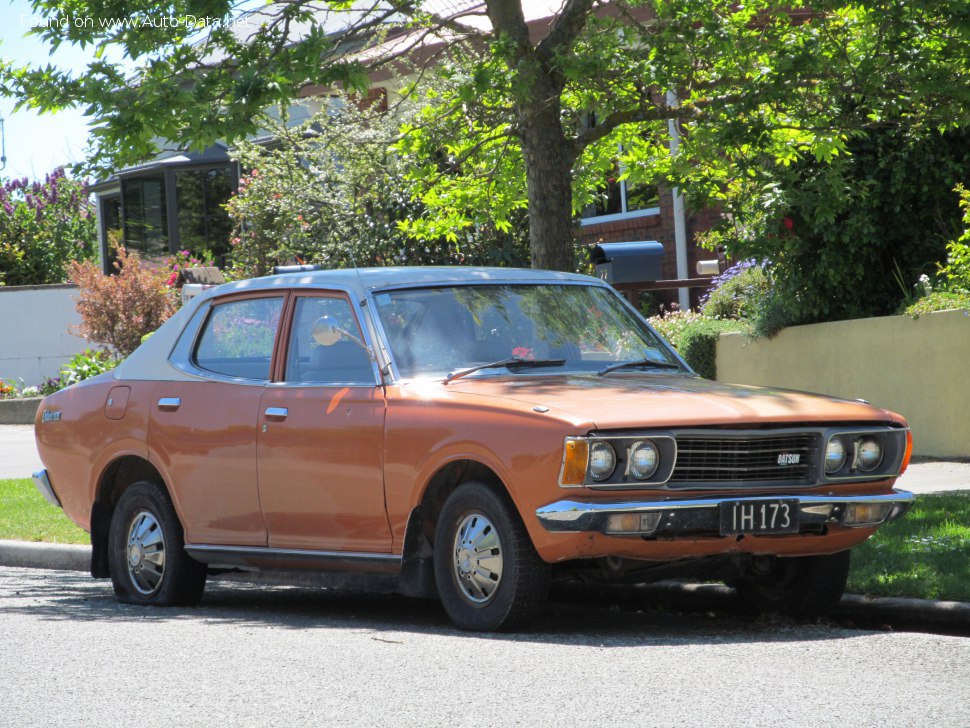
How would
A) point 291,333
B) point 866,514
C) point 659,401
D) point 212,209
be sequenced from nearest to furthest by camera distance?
point 659,401 < point 866,514 < point 291,333 < point 212,209

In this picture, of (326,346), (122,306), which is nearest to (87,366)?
(122,306)

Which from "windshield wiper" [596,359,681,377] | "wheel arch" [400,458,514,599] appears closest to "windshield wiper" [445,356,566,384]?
"windshield wiper" [596,359,681,377]

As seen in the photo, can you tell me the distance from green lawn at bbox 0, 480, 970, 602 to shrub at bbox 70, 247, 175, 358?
1218cm

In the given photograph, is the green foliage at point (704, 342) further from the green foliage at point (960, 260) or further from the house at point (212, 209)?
the house at point (212, 209)

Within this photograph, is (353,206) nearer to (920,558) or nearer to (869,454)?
(920,558)

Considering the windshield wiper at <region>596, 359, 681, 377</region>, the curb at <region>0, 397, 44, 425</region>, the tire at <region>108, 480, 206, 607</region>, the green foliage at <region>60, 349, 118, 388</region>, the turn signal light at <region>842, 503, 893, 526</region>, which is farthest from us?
the curb at <region>0, 397, 44, 425</region>

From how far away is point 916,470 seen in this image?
1280 cm

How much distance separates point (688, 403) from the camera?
6.64 meters

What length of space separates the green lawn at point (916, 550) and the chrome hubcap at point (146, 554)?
2354mm

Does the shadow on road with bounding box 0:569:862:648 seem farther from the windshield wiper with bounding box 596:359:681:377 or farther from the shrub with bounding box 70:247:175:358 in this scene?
the shrub with bounding box 70:247:175:358

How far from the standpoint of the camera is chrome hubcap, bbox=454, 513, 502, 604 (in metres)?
6.62

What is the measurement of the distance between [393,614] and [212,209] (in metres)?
22.4

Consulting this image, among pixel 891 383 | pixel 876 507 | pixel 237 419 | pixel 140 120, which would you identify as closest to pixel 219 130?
pixel 140 120

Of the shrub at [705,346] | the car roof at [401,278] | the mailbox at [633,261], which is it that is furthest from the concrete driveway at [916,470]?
the mailbox at [633,261]
